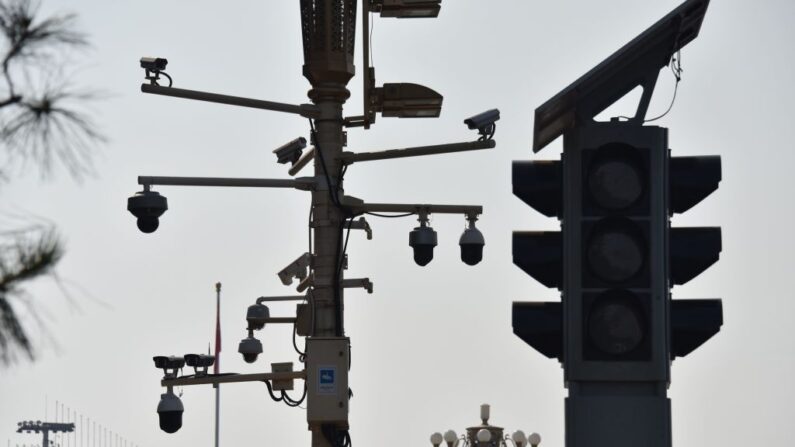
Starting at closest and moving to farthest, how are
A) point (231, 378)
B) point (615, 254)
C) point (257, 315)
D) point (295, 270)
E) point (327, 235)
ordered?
point (615, 254) < point (231, 378) < point (327, 235) < point (295, 270) < point (257, 315)

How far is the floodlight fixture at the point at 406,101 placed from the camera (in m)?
16.3

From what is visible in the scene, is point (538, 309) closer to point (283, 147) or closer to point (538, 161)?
point (538, 161)

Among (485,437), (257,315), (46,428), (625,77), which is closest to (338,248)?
(257,315)

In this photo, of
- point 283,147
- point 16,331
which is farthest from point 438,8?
point 16,331

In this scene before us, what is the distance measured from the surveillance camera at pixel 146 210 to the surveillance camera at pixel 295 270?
9.30 feet

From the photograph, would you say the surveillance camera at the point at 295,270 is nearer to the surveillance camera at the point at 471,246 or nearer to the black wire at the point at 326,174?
the black wire at the point at 326,174

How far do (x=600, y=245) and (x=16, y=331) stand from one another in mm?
6145

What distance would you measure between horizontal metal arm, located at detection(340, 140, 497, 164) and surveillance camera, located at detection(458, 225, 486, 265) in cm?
73

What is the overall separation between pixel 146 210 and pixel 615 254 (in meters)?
5.12

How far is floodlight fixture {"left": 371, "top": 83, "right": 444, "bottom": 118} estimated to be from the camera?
1627 cm

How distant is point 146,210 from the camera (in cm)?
1518

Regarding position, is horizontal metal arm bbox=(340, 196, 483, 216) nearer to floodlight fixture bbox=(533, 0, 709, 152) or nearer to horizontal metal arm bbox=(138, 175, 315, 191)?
horizontal metal arm bbox=(138, 175, 315, 191)

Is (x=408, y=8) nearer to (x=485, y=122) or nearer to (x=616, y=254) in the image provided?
(x=485, y=122)

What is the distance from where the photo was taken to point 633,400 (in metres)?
11.5
